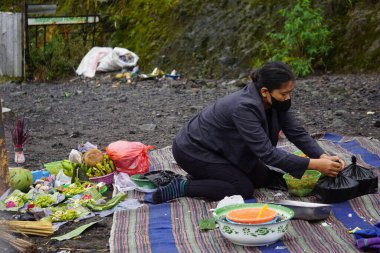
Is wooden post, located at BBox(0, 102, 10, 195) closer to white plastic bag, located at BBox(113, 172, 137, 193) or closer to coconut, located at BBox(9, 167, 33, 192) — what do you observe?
coconut, located at BBox(9, 167, 33, 192)

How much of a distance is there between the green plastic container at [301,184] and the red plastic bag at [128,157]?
4.46 ft

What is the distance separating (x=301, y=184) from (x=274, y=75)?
34.8 inches

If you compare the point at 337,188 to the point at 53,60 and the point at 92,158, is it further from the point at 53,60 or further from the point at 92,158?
the point at 53,60

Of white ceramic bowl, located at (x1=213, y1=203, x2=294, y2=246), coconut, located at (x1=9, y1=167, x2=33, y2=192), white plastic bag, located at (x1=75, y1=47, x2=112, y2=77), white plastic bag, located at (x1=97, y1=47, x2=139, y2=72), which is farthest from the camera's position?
white plastic bag, located at (x1=75, y1=47, x2=112, y2=77)

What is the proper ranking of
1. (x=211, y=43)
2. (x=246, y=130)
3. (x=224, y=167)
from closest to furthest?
(x=246, y=130) → (x=224, y=167) → (x=211, y=43)

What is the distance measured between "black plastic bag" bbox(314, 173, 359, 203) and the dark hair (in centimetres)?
77

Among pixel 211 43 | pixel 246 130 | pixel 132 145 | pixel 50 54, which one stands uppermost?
pixel 246 130

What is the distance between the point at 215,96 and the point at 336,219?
5.73 metres

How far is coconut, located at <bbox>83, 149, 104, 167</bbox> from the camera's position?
5.33 meters

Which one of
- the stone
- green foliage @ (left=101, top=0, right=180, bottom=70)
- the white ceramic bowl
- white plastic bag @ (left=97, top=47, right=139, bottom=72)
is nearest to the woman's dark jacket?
the white ceramic bowl

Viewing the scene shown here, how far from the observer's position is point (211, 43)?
41.4 ft

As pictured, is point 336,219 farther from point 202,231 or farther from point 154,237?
point 154,237

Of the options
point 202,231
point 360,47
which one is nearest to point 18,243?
point 202,231

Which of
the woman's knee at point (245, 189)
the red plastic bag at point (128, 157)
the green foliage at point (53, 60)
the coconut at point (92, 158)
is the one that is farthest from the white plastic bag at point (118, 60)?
the woman's knee at point (245, 189)
